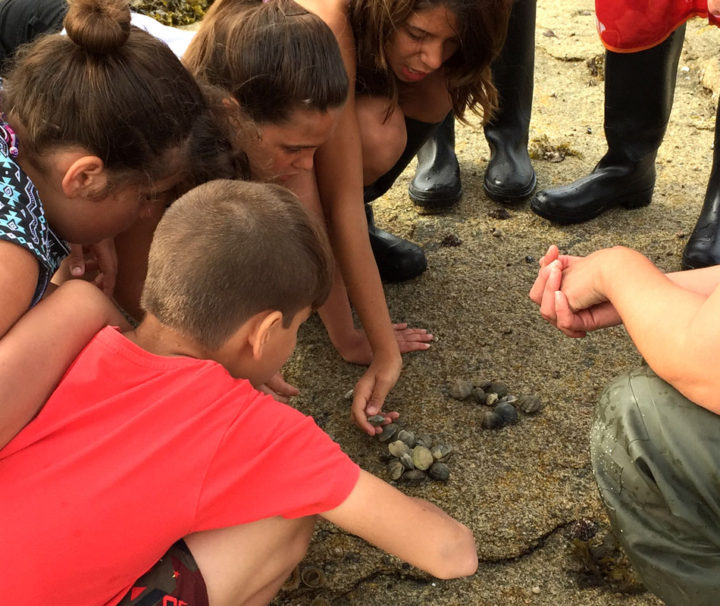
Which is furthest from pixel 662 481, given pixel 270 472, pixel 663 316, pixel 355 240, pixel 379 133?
pixel 379 133

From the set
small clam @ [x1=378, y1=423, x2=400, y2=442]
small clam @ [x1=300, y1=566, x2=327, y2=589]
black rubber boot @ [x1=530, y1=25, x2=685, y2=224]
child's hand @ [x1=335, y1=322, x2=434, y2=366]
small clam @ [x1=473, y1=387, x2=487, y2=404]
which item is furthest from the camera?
black rubber boot @ [x1=530, y1=25, x2=685, y2=224]

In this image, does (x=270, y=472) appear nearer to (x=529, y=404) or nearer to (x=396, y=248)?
(x=529, y=404)

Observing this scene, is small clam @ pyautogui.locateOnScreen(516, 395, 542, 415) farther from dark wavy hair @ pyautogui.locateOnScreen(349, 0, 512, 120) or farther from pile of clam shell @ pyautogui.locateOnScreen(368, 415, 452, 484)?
dark wavy hair @ pyautogui.locateOnScreen(349, 0, 512, 120)

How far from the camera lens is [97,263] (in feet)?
6.75

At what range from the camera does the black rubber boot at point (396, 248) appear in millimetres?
2512

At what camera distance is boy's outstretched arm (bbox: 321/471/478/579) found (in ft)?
4.38

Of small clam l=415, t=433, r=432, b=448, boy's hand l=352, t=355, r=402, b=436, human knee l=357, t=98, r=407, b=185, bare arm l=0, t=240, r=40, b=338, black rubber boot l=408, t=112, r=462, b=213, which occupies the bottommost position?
small clam l=415, t=433, r=432, b=448

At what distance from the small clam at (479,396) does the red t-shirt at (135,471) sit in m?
0.85

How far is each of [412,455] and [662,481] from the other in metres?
0.73

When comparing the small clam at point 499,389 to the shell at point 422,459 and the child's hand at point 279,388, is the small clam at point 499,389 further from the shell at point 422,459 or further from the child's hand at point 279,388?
the child's hand at point 279,388

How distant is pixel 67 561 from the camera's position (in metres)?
1.22

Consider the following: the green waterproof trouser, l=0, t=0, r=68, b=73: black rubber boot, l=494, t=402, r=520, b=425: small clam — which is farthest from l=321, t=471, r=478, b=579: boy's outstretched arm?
l=0, t=0, r=68, b=73: black rubber boot

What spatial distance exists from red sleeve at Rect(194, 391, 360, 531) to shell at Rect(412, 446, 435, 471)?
2.00 ft

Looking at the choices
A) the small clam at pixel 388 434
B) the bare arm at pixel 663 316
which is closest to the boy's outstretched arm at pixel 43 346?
the small clam at pixel 388 434
